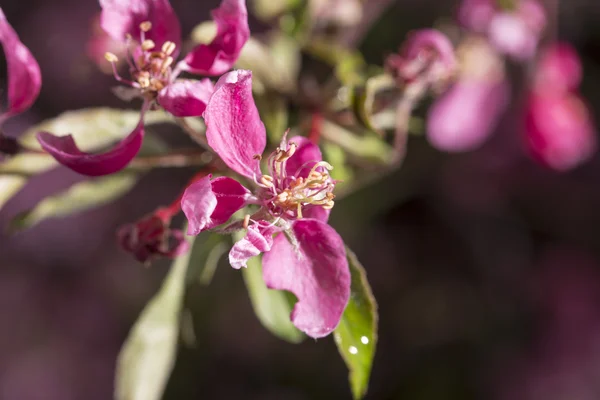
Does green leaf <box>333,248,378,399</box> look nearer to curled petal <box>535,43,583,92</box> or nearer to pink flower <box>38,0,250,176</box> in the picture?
pink flower <box>38,0,250,176</box>

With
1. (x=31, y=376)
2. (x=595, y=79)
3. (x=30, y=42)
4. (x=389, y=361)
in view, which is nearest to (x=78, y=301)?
(x=31, y=376)

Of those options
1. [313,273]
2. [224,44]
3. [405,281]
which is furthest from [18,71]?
[405,281]

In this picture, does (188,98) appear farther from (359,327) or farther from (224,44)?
(359,327)

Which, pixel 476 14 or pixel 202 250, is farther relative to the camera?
pixel 476 14

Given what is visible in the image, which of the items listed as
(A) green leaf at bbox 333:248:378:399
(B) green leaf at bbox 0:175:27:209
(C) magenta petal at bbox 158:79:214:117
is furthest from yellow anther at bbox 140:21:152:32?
(A) green leaf at bbox 333:248:378:399

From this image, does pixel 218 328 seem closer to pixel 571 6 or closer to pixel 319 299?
pixel 319 299

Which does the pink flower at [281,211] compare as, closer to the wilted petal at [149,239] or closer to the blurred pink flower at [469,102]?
the wilted petal at [149,239]
